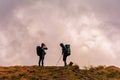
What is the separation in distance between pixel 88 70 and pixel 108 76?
2489mm

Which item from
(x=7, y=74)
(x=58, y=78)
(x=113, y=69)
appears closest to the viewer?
(x=58, y=78)

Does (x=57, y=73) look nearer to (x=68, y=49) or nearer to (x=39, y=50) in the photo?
(x=68, y=49)

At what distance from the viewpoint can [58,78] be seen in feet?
107

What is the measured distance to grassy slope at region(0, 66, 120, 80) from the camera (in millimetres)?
33406

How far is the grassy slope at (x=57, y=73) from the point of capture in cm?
3341

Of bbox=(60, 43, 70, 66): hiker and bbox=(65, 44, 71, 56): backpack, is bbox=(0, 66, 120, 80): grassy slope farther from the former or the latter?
bbox=(65, 44, 71, 56): backpack

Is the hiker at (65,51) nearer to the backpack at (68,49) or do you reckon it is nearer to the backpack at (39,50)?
the backpack at (68,49)

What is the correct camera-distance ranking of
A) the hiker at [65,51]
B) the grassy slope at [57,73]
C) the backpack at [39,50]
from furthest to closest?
1. the backpack at [39,50]
2. the hiker at [65,51]
3. the grassy slope at [57,73]

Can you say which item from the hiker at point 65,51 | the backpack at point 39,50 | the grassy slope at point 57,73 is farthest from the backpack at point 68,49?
the backpack at point 39,50

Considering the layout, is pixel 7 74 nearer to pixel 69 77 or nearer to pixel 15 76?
pixel 15 76

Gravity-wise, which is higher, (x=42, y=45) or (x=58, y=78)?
(x=42, y=45)

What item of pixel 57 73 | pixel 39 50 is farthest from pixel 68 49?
pixel 57 73

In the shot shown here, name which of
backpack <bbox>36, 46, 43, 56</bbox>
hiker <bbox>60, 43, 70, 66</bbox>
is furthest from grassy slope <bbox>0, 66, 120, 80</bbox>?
backpack <bbox>36, 46, 43, 56</bbox>

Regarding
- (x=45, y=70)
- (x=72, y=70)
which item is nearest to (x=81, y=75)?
(x=72, y=70)
